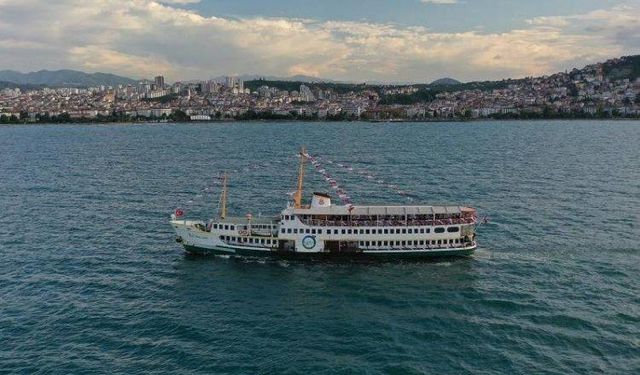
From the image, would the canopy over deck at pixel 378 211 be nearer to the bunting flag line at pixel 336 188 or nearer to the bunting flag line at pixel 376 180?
the bunting flag line at pixel 336 188

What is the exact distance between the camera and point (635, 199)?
6894 cm

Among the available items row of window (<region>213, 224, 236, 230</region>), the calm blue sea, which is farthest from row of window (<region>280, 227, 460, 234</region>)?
row of window (<region>213, 224, 236, 230</region>)

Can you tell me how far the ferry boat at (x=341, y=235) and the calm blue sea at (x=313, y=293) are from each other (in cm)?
153

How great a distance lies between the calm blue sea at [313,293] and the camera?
30.7 m

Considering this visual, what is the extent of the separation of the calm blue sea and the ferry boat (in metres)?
1.53

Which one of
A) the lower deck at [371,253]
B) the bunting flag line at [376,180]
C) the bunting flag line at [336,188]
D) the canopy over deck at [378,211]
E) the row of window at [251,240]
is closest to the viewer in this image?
the lower deck at [371,253]

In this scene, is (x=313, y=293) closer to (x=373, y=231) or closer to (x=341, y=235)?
(x=341, y=235)

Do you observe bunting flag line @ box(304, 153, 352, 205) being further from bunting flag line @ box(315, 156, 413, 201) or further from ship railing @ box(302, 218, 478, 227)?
bunting flag line @ box(315, 156, 413, 201)

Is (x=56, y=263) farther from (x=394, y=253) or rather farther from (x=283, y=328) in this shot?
(x=394, y=253)

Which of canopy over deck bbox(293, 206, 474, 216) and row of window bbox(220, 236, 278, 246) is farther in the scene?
canopy over deck bbox(293, 206, 474, 216)

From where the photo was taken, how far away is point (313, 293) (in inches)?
1571

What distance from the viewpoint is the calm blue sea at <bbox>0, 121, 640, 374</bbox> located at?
3073 cm

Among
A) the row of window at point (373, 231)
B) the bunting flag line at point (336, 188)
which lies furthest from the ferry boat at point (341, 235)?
the bunting flag line at point (336, 188)

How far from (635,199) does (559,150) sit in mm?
60601
